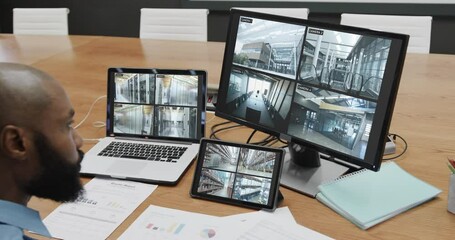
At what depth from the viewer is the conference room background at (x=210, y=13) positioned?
3.20m

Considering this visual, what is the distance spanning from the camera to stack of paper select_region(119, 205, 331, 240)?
1.02m

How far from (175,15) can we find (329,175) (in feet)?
6.13

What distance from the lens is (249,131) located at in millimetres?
1541

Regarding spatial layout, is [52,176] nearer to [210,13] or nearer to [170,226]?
[170,226]

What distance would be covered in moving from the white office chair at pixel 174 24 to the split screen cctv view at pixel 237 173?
1.70 m

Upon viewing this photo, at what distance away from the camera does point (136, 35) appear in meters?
4.09

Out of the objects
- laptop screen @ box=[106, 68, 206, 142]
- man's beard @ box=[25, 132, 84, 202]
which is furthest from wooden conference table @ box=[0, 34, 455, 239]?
man's beard @ box=[25, 132, 84, 202]

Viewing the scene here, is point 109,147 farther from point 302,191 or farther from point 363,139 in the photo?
point 363,139

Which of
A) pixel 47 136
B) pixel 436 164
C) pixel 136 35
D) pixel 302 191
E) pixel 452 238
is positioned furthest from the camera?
pixel 136 35

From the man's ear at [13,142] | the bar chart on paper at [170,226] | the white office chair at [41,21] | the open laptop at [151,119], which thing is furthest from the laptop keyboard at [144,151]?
the white office chair at [41,21]

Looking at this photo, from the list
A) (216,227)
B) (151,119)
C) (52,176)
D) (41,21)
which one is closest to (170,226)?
(216,227)

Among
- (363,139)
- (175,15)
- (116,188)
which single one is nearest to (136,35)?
(175,15)

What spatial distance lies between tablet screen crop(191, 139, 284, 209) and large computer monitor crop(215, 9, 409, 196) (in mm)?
91

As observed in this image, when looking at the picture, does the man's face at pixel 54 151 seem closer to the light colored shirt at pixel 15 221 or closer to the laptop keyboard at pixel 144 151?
the light colored shirt at pixel 15 221
